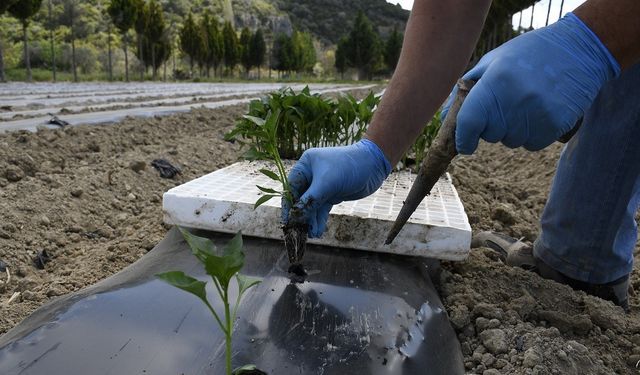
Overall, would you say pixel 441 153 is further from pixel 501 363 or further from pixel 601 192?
pixel 601 192

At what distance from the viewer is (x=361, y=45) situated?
3769cm

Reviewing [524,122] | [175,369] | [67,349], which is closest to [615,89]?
[524,122]

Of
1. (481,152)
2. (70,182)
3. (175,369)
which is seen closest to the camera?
(175,369)

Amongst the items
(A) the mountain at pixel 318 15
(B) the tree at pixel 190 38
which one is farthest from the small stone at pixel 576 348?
(A) the mountain at pixel 318 15

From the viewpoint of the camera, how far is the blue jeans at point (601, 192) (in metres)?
1.60

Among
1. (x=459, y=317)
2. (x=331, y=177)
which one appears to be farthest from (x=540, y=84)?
(x=459, y=317)

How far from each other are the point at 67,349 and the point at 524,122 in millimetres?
1112

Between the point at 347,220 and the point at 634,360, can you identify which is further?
the point at 347,220

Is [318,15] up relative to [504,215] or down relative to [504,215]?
up

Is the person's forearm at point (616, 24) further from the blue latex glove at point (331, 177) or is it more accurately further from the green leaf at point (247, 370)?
the green leaf at point (247, 370)

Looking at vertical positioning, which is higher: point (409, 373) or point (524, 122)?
point (524, 122)

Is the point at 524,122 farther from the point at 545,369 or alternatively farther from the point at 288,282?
the point at 288,282

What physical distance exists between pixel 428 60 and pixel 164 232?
1322 mm

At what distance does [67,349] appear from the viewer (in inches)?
39.6
